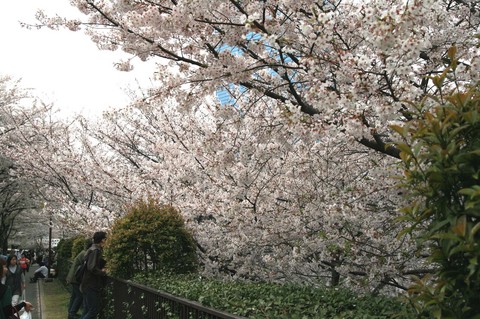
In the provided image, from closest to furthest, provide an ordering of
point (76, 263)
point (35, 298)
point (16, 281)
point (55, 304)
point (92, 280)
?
1. point (92, 280)
2. point (76, 263)
3. point (16, 281)
4. point (55, 304)
5. point (35, 298)

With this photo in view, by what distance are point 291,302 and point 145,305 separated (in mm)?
2529

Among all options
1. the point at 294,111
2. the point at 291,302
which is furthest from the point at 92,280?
the point at 294,111

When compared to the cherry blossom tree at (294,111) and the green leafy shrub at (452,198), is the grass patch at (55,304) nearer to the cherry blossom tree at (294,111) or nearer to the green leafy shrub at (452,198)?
the cherry blossom tree at (294,111)

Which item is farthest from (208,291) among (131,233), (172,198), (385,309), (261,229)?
(172,198)

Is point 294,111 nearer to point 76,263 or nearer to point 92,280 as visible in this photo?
point 92,280

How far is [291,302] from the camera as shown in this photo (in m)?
3.66

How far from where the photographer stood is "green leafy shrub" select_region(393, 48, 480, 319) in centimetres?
176

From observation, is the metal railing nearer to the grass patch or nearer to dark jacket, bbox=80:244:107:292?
dark jacket, bbox=80:244:107:292

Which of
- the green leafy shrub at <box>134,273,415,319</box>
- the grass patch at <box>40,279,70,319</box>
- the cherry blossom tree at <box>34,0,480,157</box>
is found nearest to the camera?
the green leafy shrub at <box>134,273,415,319</box>

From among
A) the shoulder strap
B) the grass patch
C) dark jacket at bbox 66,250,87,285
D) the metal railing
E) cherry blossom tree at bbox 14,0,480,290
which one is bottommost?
the grass patch

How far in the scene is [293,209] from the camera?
6.39 m

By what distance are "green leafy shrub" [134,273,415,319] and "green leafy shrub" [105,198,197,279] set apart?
243 centimetres

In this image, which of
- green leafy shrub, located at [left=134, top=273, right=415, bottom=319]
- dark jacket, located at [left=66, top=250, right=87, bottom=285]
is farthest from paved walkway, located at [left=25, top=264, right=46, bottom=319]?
green leafy shrub, located at [left=134, top=273, right=415, bottom=319]

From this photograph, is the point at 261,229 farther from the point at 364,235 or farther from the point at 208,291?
the point at 208,291
